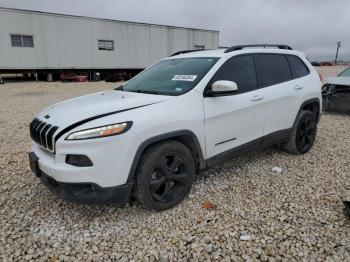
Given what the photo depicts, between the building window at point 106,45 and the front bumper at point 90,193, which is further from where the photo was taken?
the building window at point 106,45

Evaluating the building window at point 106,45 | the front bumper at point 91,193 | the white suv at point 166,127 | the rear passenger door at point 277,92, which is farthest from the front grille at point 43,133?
the building window at point 106,45

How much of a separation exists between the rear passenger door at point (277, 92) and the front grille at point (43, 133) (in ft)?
9.08

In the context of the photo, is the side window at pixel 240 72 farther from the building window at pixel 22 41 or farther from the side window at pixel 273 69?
the building window at pixel 22 41

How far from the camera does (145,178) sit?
9.08 ft

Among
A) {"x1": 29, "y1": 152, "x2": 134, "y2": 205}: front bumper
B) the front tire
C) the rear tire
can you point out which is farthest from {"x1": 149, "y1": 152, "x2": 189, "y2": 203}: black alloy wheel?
the rear tire

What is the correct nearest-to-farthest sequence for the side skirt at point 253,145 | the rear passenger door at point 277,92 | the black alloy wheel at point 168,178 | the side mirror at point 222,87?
the black alloy wheel at point 168,178, the side mirror at point 222,87, the side skirt at point 253,145, the rear passenger door at point 277,92

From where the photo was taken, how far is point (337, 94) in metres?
7.95

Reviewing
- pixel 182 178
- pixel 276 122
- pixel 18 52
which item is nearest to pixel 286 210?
pixel 182 178

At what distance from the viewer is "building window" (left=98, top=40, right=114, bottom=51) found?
767 inches

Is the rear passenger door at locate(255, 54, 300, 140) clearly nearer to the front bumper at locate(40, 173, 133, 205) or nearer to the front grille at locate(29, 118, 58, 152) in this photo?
the front bumper at locate(40, 173, 133, 205)

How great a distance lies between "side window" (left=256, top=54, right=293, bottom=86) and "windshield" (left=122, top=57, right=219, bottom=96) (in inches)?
34.2

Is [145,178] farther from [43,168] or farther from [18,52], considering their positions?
[18,52]

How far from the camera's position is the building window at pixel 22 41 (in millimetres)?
16625

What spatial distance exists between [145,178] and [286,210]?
1.61m
